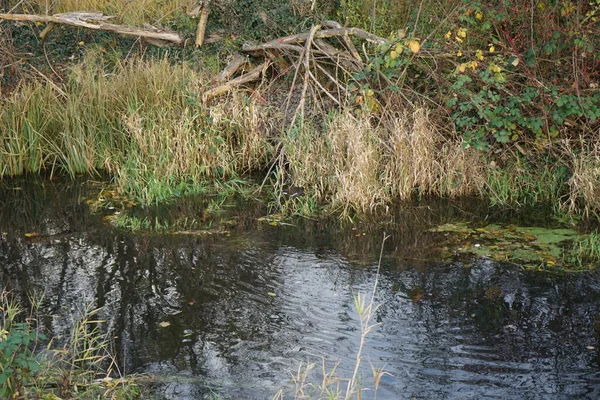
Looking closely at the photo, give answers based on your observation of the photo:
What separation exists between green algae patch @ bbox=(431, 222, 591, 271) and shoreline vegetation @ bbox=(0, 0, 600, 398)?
0.22m

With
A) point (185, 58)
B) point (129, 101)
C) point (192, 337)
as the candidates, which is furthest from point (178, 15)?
point (192, 337)

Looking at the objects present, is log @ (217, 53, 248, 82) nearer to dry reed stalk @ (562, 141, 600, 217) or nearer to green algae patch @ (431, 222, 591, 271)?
green algae patch @ (431, 222, 591, 271)

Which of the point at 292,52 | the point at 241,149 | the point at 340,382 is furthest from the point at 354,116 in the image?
the point at 340,382

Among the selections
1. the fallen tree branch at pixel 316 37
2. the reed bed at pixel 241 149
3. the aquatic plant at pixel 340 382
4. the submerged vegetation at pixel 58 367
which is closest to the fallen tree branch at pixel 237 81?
the reed bed at pixel 241 149

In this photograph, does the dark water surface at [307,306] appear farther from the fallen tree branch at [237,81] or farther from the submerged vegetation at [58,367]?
the fallen tree branch at [237,81]

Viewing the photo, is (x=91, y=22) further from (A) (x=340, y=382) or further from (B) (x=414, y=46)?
(A) (x=340, y=382)

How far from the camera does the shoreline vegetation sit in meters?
8.16

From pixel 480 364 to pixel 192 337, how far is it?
6.18 ft

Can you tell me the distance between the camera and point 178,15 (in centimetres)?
1178

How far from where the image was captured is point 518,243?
7.05 m

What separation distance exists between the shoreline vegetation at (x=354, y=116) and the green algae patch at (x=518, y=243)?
221 millimetres

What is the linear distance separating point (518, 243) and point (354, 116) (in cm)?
285

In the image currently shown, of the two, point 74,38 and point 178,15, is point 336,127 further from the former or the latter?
point 74,38

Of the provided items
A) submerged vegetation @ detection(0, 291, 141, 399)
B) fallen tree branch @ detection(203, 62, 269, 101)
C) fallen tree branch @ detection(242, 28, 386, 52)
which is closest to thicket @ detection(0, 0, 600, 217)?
fallen tree branch @ detection(203, 62, 269, 101)
